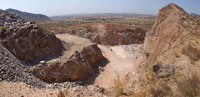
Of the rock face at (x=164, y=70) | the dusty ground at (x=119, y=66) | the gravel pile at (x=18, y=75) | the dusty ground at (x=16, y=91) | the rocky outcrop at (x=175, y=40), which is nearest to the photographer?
the rock face at (x=164, y=70)

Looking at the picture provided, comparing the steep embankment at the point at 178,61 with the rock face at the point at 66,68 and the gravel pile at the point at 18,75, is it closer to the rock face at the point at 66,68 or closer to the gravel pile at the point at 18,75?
the gravel pile at the point at 18,75

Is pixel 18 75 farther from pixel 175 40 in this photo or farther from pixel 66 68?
pixel 175 40

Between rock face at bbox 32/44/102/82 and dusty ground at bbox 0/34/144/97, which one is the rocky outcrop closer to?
dusty ground at bbox 0/34/144/97

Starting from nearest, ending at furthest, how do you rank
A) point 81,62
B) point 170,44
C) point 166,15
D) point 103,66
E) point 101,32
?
point 170,44
point 166,15
point 81,62
point 103,66
point 101,32

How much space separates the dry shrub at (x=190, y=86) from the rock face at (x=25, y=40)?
370 inches

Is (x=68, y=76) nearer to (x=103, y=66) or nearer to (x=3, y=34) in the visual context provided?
(x=103, y=66)

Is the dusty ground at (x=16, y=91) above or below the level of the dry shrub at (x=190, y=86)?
below

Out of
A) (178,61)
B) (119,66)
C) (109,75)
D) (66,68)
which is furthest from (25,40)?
(178,61)

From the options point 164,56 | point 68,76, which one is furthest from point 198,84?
point 68,76

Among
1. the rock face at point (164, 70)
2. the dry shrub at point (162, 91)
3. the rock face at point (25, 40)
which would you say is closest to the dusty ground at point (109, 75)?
the rock face at point (25, 40)

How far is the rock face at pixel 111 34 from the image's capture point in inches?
894

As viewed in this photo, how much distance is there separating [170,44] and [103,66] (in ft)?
26.7

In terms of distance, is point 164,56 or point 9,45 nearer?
point 164,56

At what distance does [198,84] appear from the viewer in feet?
12.9
